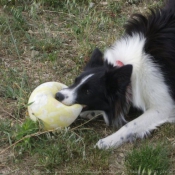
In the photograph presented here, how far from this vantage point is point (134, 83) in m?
4.20

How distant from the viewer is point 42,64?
17.0 ft

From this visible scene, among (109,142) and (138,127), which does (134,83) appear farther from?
(109,142)

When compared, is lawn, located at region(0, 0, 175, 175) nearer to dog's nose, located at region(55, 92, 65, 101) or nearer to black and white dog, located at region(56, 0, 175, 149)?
black and white dog, located at region(56, 0, 175, 149)

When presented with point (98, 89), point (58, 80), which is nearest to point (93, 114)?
point (98, 89)

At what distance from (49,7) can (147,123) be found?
2.83 m

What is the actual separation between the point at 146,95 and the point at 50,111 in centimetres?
99

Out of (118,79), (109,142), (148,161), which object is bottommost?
(109,142)

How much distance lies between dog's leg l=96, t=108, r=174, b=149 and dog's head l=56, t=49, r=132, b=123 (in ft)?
0.88

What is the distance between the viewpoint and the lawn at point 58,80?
362 cm

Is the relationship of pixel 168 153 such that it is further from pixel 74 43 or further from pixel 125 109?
pixel 74 43

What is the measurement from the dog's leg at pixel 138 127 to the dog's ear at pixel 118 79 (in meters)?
0.34

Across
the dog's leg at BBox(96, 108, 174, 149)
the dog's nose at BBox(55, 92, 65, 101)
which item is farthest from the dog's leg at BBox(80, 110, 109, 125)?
the dog's nose at BBox(55, 92, 65, 101)

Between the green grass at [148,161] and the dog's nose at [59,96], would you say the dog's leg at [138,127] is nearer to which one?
the green grass at [148,161]

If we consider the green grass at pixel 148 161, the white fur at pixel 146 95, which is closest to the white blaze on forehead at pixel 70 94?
the white fur at pixel 146 95
